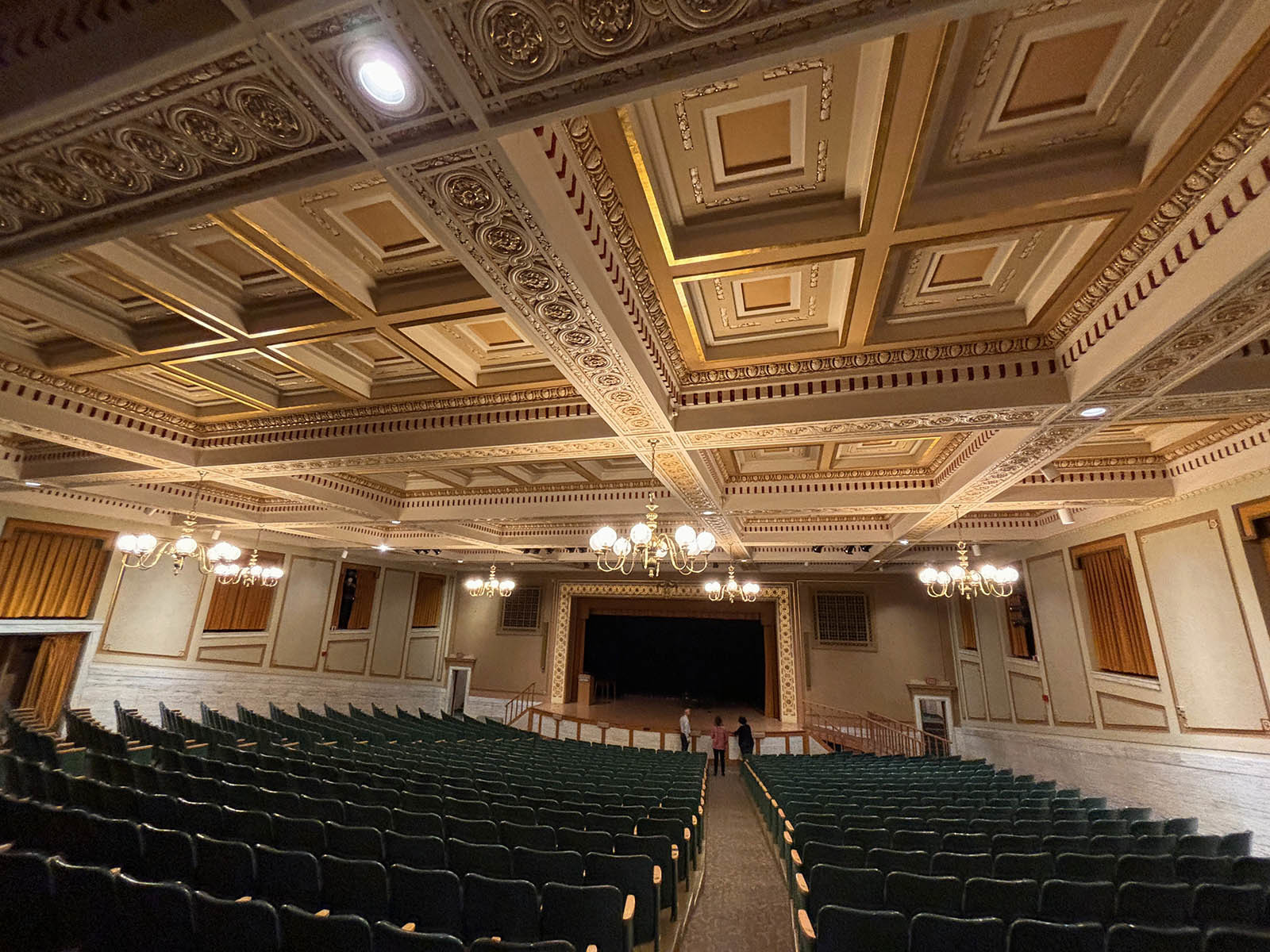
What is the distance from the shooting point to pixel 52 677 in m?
9.24

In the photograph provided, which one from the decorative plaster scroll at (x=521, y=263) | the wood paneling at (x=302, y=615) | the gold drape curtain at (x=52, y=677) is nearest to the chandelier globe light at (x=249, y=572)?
the wood paneling at (x=302, y=615)

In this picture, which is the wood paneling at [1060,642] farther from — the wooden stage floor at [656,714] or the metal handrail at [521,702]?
the metal handrail at [521,702]

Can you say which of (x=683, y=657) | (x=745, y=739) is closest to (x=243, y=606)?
(x=745, y=739)

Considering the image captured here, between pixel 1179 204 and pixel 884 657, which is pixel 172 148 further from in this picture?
pixel 884 657

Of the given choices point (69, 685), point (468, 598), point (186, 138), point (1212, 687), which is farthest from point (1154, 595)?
point (69, 685)

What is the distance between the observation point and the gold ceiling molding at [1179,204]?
2.15 meters

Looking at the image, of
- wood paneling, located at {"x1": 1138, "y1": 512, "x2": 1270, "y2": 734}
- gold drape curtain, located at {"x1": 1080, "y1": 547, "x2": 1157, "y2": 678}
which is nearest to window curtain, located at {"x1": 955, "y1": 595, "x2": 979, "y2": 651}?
gold drape curtain, located at {"x1": 1080, "y1": 547, "x2": 1157, "y2": 678}

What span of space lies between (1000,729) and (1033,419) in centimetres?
972

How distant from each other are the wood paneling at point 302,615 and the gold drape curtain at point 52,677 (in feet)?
12.2

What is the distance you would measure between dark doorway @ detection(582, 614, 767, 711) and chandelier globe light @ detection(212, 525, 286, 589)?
31.5 feet

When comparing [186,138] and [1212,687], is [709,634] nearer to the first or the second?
[1212,687]

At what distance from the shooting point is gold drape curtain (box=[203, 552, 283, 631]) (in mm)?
11930

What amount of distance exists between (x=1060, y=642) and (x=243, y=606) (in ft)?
55.2

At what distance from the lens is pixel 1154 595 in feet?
22.6
